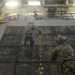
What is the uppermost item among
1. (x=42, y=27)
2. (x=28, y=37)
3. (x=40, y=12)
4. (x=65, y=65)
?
(x=65, y=65)

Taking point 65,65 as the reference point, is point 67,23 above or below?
below

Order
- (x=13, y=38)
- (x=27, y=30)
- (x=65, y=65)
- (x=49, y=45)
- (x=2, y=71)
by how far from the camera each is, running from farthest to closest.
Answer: (x=13, y=38)
(x=49, y=45)
(x=27, y=30)
(x=2, y=71)
(x=65, y=65)

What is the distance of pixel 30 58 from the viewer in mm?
11266

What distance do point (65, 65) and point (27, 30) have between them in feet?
13.3

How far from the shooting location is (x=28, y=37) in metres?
11.1

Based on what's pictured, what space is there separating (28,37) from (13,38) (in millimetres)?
2605

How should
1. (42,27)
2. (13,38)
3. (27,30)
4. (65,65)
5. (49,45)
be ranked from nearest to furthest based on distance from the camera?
(65,65)
(27,30)
(49,45)
(13,38)
(42,27)

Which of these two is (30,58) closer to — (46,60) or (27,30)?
(46,60)

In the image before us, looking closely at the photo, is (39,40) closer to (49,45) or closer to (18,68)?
(49,45)

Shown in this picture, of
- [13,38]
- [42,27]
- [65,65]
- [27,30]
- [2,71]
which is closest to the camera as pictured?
[65,65]

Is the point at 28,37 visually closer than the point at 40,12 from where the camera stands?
Yes

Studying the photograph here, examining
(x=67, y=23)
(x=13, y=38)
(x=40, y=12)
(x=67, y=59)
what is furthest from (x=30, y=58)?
(x=40, y=12)

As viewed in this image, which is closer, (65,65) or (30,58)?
(65,65)

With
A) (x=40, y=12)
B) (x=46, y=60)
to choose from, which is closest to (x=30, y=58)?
(x=46, y=60)
